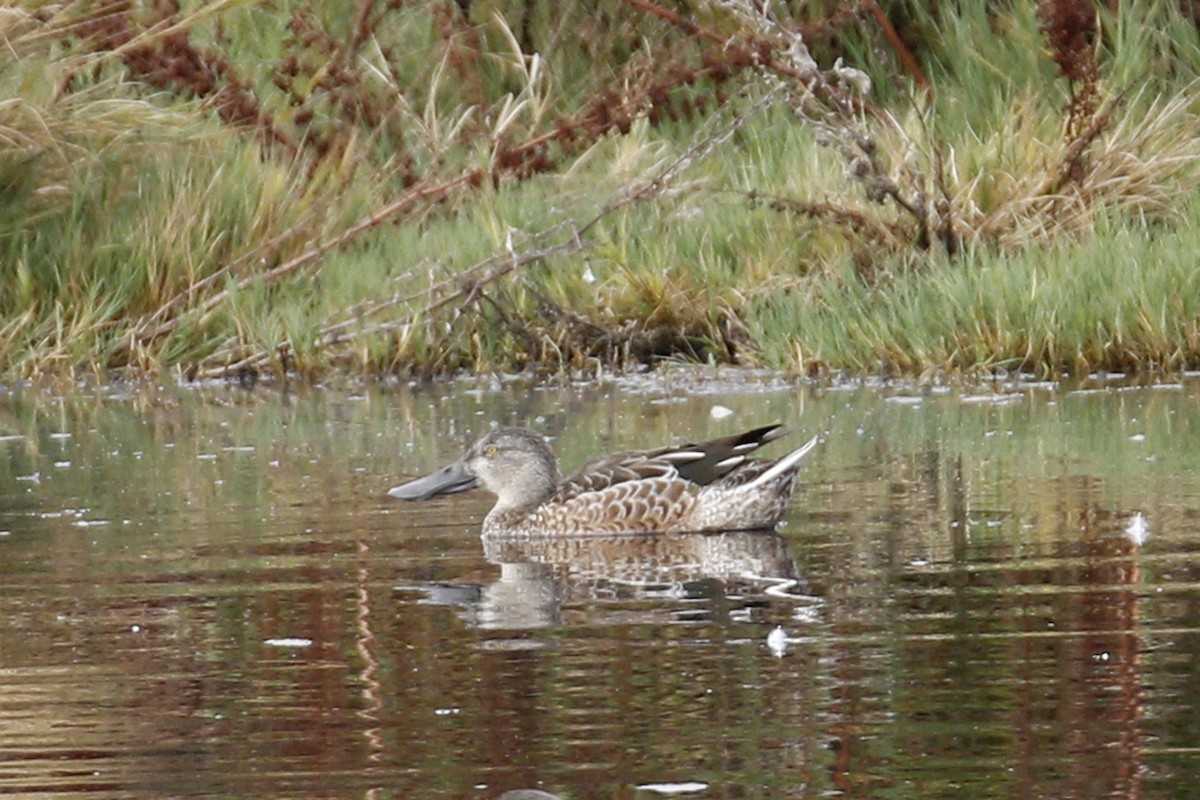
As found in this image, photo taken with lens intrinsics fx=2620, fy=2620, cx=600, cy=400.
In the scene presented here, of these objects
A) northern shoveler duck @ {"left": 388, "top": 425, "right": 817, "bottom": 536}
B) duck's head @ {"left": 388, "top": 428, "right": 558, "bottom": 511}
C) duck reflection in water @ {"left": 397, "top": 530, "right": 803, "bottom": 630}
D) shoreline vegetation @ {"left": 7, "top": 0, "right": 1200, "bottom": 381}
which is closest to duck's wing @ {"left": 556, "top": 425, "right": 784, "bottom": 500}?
northern shoveler duck @ {"left": 388, "top": 425, "right": 817, "bottom": 536}

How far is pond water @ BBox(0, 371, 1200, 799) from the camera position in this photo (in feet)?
15.1

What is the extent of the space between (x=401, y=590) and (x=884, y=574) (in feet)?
4.13

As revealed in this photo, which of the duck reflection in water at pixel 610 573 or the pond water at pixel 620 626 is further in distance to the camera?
the duck reflection in water at pixel 610 573

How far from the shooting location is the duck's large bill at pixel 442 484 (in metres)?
8.74

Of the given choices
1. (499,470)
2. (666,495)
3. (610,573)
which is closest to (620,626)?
(610,573)

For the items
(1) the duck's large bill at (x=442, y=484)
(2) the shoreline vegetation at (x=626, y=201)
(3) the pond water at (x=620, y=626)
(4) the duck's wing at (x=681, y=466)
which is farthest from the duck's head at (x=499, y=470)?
(2) the shoreline vegetation at (x=626, y=201)

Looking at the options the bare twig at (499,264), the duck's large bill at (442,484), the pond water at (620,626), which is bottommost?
the pond water at (620,626)

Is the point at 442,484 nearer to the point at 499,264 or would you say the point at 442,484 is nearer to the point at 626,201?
the point at 626,201

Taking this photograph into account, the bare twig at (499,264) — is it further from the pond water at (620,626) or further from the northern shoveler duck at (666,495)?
the northern shoveler duck at (666,495)

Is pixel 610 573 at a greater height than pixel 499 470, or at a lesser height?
lesser

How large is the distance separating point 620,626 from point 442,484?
274 cm

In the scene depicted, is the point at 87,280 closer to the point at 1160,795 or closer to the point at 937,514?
the point at 937,514

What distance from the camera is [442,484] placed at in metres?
8.78

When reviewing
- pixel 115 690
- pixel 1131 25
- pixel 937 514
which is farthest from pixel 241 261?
pixel 115 690
